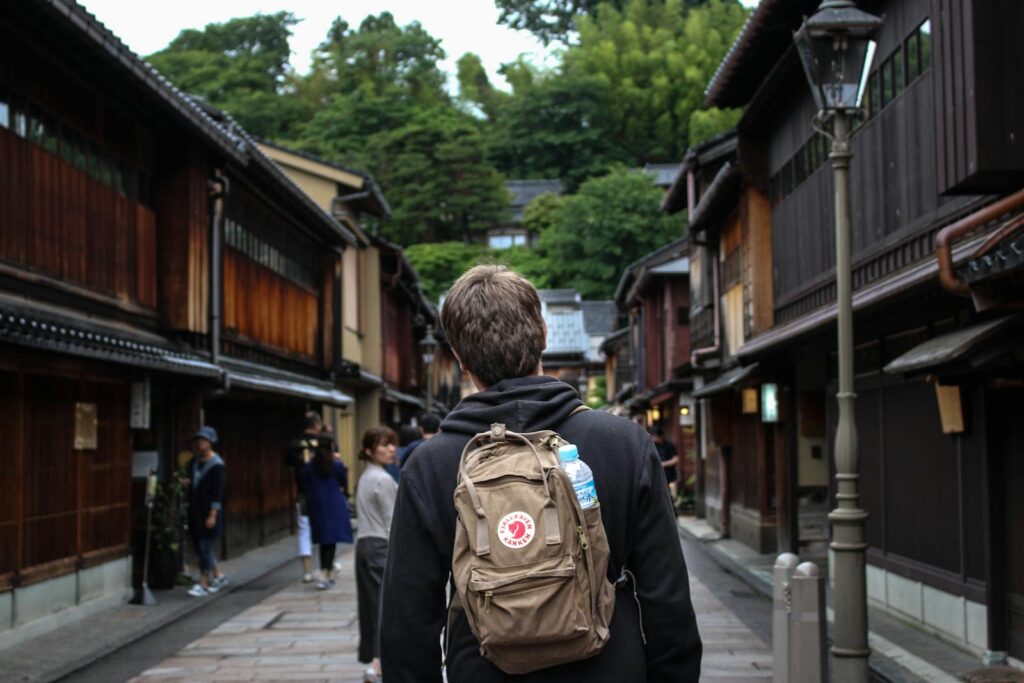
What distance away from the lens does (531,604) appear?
290cm

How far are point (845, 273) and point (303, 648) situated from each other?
5.76 m

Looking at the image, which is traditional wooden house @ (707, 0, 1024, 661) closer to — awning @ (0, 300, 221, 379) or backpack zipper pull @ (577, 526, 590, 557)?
backpack zipper pull @ (577, 526, 590, 557)

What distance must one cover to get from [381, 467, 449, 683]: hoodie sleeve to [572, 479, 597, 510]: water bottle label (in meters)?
0.36

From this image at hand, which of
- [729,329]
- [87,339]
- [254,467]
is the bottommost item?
[254,467]

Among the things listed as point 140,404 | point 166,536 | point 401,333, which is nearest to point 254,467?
point 140,404

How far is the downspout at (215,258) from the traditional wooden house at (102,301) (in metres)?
0.03

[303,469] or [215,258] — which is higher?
[215,258]

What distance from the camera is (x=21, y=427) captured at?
1284 cm

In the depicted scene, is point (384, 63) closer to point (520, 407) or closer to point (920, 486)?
point (920, 486)

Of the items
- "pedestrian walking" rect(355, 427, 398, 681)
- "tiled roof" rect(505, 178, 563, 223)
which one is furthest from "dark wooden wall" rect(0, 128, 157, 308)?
"tiled roof" rect(505, 178, 563, 223)

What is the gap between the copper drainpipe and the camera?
8727mm

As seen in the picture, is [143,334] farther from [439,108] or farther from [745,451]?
[439,108]

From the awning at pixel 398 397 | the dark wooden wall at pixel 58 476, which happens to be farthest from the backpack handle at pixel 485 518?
the awning at pixel 398 397

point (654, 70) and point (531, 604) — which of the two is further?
point (654, 70)
